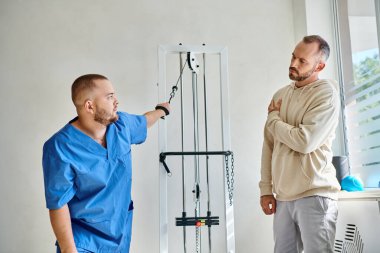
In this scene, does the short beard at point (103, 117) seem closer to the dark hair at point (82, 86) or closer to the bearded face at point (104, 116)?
the bearded face at point (104, 116)

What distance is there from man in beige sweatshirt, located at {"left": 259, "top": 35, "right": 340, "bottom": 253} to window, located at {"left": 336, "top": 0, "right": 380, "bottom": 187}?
31.1 inches

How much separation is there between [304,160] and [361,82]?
1.18 m

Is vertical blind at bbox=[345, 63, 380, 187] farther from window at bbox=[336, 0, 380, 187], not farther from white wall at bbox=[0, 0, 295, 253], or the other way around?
white wall at bbox=[0, 0, 295, 253]

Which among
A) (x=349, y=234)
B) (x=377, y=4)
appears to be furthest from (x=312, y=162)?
(x=377, y=4)

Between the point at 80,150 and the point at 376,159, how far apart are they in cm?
182

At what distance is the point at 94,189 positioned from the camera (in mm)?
1969

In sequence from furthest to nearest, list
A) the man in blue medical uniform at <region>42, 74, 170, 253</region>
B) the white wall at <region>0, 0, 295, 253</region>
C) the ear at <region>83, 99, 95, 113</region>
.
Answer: the white wall at <region>0, 0, 295, 253</region>, the ear at <region>83, 99, 95, 113</region>, the man in blue medical uniform at <region>42, 74, 170, 253</region>

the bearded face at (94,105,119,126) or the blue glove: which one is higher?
the bearded face at (94,105,119,126)

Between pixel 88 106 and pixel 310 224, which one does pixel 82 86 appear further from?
pixel 310 224

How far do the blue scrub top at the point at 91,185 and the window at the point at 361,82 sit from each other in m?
1.61

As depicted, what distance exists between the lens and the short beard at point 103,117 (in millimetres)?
2010

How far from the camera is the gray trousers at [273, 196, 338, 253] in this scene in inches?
75.2

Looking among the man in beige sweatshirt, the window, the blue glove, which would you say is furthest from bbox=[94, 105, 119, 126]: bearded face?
the window

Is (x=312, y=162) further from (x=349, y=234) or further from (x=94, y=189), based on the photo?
(x=94, y=189)
